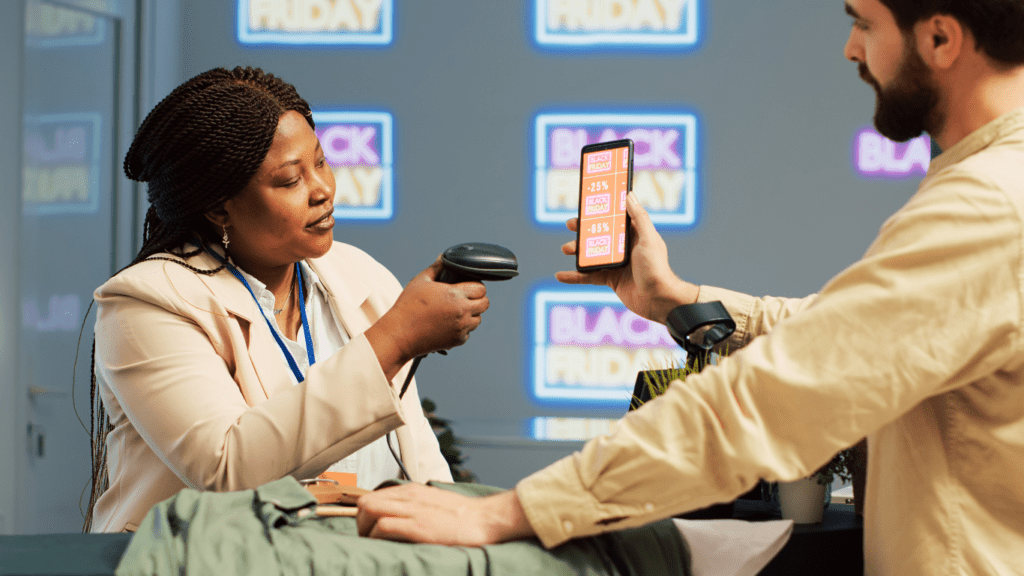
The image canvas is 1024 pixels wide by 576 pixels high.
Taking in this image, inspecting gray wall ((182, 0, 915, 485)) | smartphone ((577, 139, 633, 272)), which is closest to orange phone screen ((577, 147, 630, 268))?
smartphone ((577, 139, 633, 272))

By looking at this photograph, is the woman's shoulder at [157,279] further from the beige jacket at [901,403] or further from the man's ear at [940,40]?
the man's ear at [940,40]

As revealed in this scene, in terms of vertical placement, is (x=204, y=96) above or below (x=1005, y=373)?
above

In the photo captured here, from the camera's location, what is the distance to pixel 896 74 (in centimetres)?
98

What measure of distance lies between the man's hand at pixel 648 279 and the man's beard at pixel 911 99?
614mm

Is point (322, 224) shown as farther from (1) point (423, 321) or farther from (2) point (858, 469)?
(2) point (858, 469)

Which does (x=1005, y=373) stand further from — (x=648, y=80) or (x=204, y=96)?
(x=648, y=80)

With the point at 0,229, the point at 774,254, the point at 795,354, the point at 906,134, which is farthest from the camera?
the point at 774,254

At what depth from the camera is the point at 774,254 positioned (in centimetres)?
414

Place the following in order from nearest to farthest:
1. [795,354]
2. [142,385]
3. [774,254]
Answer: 1. [795,354]
2. [142,385]
3. [774,254]

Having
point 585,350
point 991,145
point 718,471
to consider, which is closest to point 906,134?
point 991,145

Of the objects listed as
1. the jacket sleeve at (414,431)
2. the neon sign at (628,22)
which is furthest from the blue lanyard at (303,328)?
the neon sign at (628,22)

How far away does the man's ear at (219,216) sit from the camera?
1554 millimetres

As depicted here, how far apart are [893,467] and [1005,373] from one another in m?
0.15

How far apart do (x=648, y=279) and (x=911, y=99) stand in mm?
688
